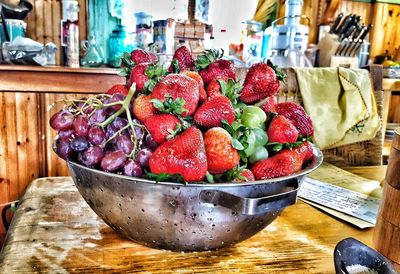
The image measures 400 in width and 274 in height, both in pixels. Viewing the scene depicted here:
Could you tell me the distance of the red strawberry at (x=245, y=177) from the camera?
54 centimetres

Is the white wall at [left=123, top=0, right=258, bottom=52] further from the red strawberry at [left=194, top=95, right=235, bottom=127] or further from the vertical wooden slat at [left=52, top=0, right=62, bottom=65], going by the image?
the red strawberry at [left=194, top=95, right=235, bottom=127]

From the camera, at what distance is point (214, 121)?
57 cm

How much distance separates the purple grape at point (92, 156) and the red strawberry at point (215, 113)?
0.50 ft

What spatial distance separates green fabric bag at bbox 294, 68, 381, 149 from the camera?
1.36 metres

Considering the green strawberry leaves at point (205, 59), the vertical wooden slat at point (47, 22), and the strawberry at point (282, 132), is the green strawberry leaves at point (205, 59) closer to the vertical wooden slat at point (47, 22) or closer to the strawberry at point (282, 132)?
the strawberry at point (282, 132)

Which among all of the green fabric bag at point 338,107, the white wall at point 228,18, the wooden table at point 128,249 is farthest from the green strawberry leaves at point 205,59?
the white wall at point 228,18

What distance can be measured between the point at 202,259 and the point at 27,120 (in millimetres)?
1398

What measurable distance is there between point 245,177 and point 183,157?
11 cm

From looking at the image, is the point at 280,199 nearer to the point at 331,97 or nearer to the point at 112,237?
the point at 112,237

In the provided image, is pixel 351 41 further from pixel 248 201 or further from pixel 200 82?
pixel 248 201

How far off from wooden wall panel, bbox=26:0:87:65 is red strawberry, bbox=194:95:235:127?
169 centimetres

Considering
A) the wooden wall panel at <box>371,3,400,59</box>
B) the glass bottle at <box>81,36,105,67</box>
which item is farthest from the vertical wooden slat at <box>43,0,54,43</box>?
the wooden wall panel at <box>371,3,400,59</box>

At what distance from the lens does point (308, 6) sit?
9.81 ft

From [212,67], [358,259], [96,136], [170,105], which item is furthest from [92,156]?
[358,259]
